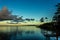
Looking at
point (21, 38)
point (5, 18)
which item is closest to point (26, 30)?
point (21, 38)

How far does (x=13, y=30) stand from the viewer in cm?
378

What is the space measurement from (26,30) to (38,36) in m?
0.30

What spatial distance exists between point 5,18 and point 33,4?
0.70m

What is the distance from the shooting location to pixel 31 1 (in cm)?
379

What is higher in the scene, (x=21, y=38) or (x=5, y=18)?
(x=5, y=18)

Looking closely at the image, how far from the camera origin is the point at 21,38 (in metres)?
3.79

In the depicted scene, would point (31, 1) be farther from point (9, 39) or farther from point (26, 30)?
point (9, 39)

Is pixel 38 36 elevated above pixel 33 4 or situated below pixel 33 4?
below

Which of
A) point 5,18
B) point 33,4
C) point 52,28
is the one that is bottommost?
point 52,28

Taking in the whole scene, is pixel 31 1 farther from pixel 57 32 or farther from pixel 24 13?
pixel 57 32

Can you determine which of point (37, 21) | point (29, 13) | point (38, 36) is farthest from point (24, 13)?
point (38, 36)

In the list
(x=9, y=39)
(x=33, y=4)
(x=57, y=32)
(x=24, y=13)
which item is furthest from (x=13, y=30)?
(x=57, y=32)

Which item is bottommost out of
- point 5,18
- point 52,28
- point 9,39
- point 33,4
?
point 9,39

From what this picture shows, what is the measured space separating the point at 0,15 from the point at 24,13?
1.75 feet
